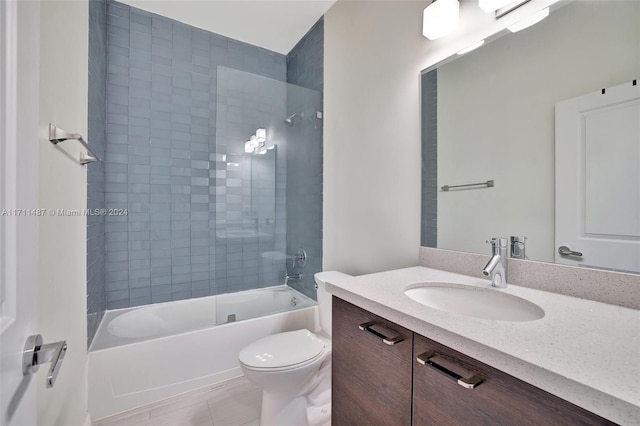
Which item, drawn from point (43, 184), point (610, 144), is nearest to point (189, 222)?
point (43, 184)

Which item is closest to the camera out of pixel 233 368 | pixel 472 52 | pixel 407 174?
pixel 472 52

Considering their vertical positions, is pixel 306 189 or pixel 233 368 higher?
pixel 306 189

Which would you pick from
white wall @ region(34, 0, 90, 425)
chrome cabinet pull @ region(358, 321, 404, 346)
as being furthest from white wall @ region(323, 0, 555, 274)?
white wall @ region(34, 0, 90, 425)

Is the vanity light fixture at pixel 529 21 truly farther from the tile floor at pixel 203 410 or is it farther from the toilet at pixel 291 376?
the tile floor at pixel 203 410

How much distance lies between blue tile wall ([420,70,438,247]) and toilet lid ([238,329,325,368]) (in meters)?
0.83

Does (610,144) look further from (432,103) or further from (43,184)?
(43,184)

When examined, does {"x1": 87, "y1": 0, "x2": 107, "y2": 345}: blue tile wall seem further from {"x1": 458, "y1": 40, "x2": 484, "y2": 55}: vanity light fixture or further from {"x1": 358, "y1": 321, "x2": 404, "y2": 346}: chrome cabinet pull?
{"x1": 458, "y1": 40, "x2": 484, "y2": 55}: vanity light fixture

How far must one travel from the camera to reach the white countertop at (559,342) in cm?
43

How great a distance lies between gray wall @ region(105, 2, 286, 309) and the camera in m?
2.25

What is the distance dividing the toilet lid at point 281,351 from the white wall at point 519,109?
35.1 inches

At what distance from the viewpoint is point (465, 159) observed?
1.29 metres

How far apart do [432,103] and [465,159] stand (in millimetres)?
351

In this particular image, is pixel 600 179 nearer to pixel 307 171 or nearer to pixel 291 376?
pixel 291 376

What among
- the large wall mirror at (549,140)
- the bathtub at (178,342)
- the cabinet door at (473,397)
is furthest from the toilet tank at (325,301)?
the cabinet door at (473,397)
